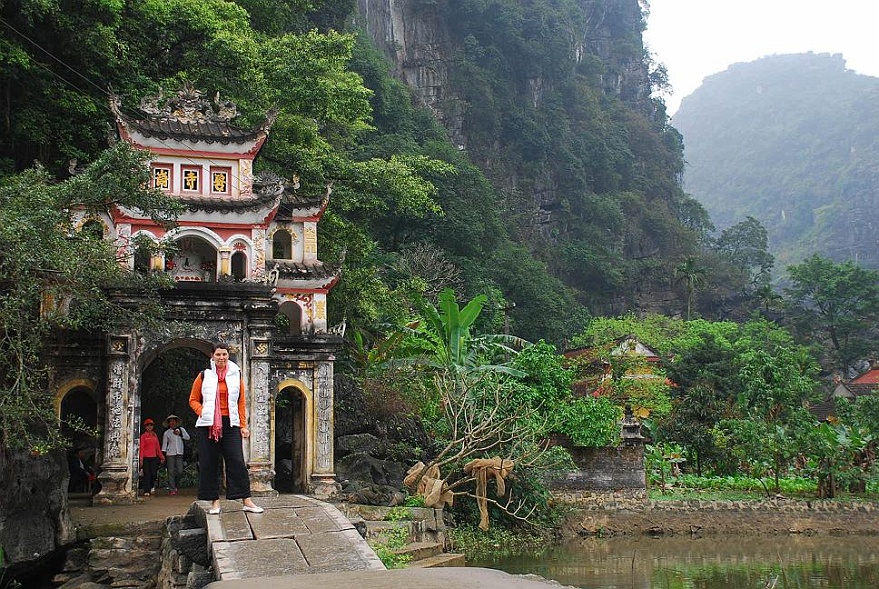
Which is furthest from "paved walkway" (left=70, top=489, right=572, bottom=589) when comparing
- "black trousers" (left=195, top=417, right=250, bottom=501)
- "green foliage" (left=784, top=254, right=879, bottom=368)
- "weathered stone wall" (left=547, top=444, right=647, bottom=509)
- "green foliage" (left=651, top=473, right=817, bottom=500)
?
"green foliage" (left=784, top=254, right=879, bottom=368)

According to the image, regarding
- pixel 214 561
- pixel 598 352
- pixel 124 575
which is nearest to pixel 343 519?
pixel 214 561

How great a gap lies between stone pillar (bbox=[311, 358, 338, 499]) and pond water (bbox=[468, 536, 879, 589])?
126 inches

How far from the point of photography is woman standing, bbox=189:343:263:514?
9062 mm

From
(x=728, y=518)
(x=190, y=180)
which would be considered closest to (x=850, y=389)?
(x=728, y=518)

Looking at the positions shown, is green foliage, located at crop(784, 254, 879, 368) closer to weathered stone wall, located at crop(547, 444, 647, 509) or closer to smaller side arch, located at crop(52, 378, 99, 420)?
weathered stone wall, located at crop(547, 444, 647, 509)

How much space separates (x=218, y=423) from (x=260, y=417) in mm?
6952

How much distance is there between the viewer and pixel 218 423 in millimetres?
9031

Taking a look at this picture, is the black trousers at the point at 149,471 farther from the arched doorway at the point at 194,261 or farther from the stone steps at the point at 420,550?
the stone steps at the point at 420,550

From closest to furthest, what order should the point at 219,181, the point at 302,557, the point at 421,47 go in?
the point at 302,557 < the point at 219,181 < the point at 421,47

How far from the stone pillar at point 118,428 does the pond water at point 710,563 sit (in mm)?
6463

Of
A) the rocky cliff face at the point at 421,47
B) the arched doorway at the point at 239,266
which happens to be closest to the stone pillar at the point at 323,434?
the arched doorway at the point at 239,266

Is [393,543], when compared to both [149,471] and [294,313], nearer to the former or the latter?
[149,471]

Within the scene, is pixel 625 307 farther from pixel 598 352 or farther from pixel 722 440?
pixel 722 440

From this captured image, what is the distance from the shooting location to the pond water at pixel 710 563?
15.2 m
